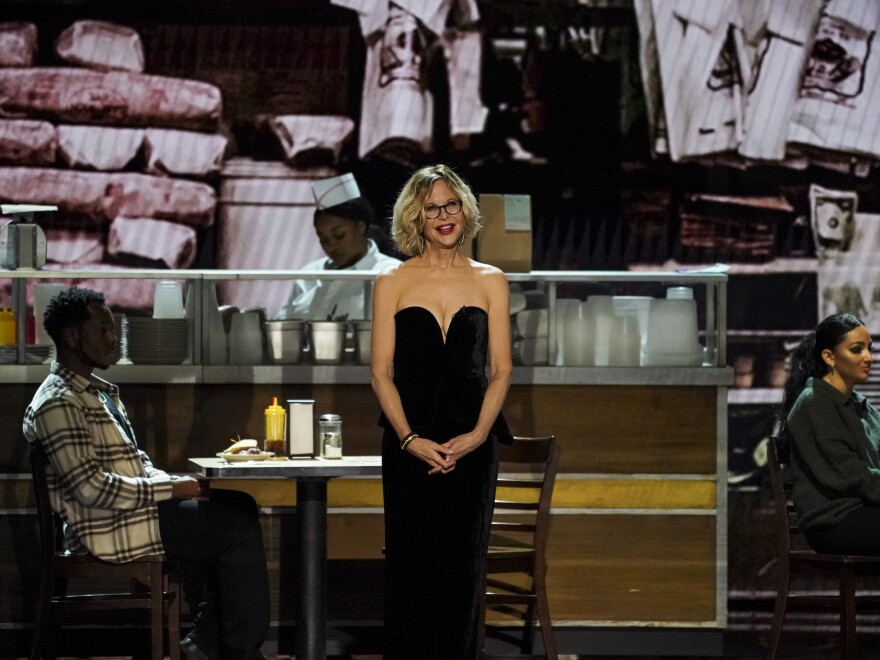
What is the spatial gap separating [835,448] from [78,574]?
2.35 m

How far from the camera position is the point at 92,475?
358cm

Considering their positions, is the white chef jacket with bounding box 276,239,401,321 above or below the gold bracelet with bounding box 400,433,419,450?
above

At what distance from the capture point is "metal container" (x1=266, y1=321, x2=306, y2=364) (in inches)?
178

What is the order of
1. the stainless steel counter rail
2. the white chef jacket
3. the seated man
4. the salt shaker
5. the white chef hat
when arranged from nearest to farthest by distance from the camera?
1. the seated man
2. the salt shaker
3. the stainless steel counter rail
4. the white chef jacket
5. the white chef hat

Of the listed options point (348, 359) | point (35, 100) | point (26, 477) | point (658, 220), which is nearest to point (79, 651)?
point (26, 477)

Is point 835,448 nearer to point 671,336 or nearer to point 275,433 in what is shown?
point 671,336

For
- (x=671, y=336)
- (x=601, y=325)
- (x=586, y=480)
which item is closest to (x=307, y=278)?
(x=601, y=325)

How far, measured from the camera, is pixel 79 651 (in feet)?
14.9

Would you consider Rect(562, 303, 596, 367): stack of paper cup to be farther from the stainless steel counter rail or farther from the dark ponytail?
the dark ponytail

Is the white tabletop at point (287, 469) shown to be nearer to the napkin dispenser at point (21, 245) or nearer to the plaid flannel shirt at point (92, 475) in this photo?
the plaid flannel shirt at point (92, 475)

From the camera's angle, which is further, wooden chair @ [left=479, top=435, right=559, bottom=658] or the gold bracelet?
wooden chair @ [left=479, top=435, right=559, bottom=658]

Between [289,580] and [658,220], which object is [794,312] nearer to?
[658,220]

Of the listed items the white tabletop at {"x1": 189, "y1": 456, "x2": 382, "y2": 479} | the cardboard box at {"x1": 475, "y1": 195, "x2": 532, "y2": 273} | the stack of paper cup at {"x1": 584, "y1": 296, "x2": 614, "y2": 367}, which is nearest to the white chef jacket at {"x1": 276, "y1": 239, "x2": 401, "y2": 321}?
the cardboard box at {"x1": 475, "y1": 195, "x2": 532, "y2": 273}

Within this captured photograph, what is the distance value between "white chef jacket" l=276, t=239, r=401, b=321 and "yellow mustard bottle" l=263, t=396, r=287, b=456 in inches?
45.1
